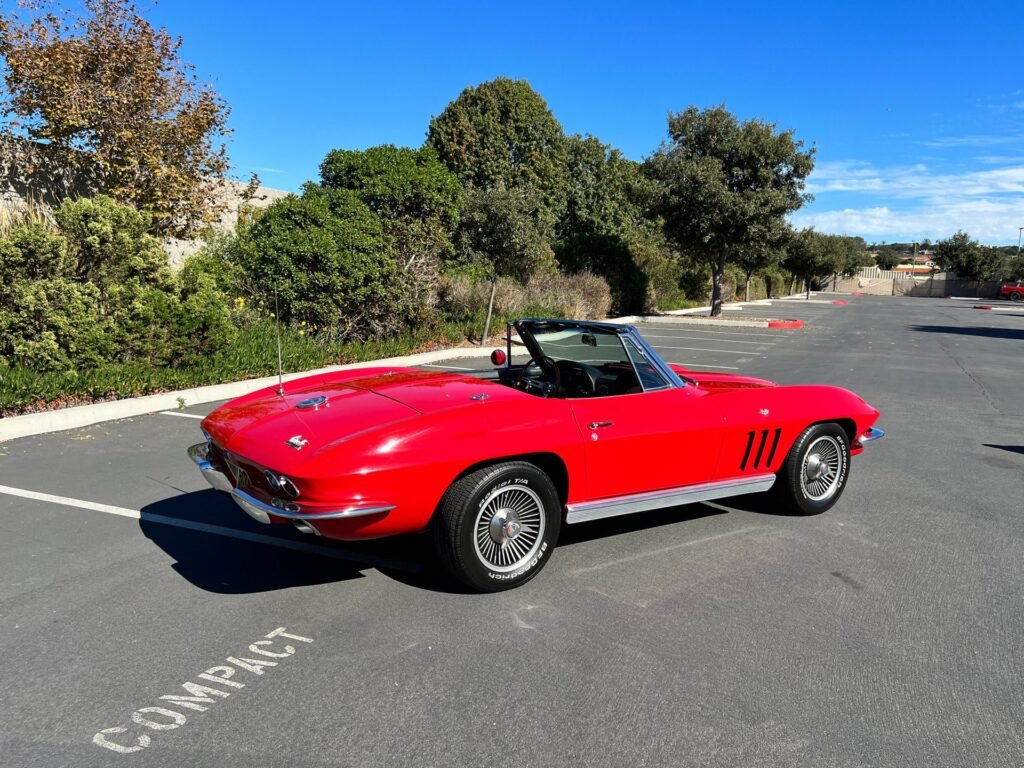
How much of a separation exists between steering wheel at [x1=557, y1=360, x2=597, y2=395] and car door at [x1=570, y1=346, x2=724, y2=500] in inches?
8.4

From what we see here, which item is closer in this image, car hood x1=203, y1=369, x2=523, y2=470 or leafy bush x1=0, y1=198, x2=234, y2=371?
car hood x1=203, y1=369, x2=523, y2=470

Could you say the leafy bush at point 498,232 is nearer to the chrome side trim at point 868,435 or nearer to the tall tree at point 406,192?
the tall tree at point 406,192

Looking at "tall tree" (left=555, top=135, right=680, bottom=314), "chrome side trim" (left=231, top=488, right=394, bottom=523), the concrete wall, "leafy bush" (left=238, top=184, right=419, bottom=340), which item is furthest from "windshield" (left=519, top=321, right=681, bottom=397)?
the concrete wall

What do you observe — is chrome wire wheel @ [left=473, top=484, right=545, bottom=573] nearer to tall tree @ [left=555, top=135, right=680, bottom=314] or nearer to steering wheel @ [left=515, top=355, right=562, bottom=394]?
steering wheel @ [left=515, top=355, right=562, bottom=394]

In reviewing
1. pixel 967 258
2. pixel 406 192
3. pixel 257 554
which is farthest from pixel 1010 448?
pixel 967 258

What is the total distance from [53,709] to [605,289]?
22959 millimetres

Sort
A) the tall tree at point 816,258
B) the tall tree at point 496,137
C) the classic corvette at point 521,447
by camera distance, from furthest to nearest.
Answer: the tall tree at point 816,258
the tall tree at point 496,137
the classic corvette at point 521,447

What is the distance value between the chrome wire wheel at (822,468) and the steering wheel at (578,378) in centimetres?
164

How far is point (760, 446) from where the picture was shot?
466 centimetres

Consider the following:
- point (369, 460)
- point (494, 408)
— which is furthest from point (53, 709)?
point (494, 408)

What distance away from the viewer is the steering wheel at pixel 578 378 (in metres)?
4.37

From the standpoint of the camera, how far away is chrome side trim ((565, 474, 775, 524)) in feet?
13.0

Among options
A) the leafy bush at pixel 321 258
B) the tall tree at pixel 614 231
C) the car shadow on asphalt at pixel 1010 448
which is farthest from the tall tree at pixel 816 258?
the car shadow on asphalt at pixel 1010 448

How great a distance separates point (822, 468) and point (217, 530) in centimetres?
400
